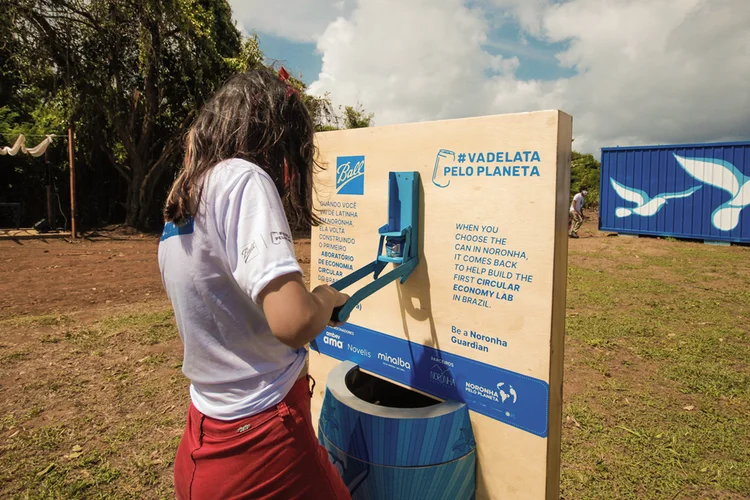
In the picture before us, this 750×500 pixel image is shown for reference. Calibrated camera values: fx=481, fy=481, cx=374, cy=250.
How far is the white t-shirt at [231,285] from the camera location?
3.28ft

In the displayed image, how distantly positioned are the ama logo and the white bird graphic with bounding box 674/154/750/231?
14.3 metres

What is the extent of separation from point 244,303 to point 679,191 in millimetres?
15585

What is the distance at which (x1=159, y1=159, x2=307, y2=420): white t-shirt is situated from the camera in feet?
3.28

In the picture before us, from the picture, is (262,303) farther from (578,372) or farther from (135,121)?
(135,121)

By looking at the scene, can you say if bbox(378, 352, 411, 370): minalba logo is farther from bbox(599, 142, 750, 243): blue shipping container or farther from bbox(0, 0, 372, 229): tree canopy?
bbox(599, 142, 750, 243): blue shipping container

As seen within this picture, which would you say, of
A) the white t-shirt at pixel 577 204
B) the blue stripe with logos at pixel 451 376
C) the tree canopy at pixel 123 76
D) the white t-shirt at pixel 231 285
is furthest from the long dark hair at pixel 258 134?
the white t-shirt at pixel 577 204

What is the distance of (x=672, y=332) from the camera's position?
5.18 m

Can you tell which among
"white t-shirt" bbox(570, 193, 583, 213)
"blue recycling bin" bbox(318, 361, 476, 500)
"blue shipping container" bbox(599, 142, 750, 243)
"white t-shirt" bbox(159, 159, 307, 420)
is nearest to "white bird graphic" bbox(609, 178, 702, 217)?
"blue shipping container" bbox(599, 142, 750, 243)

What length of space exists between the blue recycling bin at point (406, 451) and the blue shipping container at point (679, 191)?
47.5 feet

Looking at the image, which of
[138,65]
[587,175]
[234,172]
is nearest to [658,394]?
[234,172]

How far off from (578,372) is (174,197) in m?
3.89

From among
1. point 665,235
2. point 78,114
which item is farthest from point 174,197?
point 665,235

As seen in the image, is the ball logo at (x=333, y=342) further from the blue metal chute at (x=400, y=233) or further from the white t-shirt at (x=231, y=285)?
the white t-shirt at (x=231, y=285)

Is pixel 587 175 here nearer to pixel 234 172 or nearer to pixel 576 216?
pixel 576 216
